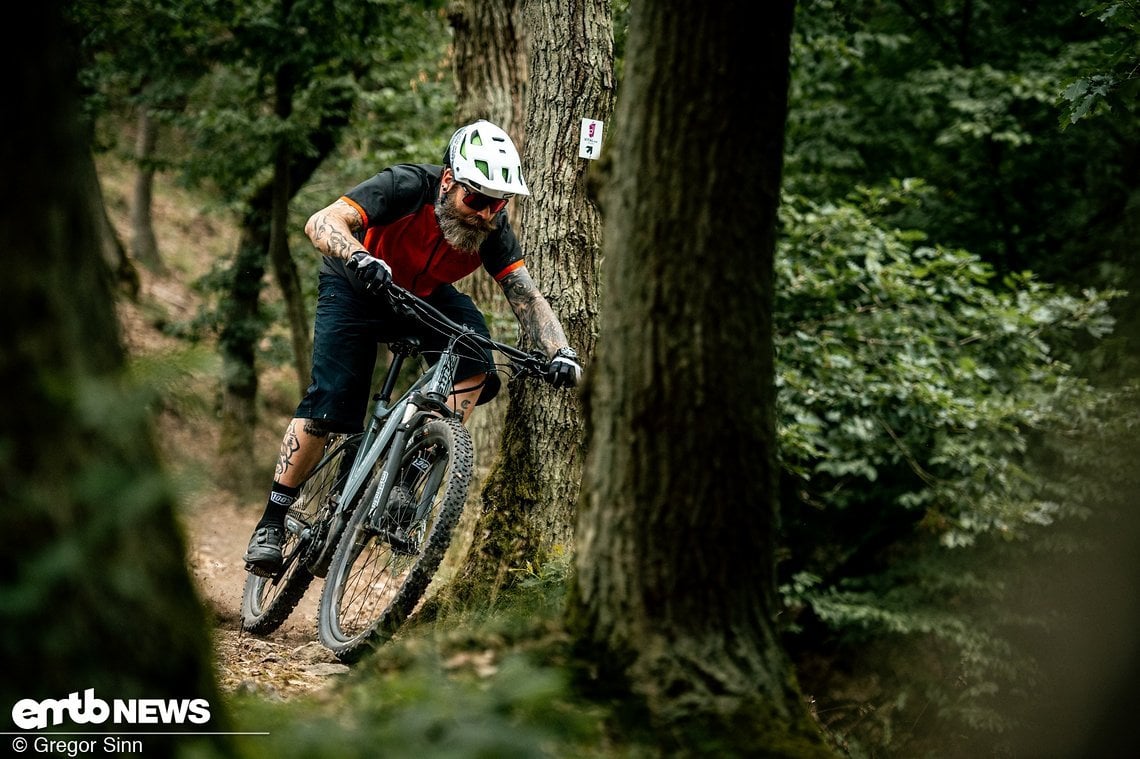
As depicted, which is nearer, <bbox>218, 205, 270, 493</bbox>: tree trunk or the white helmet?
the white helmet

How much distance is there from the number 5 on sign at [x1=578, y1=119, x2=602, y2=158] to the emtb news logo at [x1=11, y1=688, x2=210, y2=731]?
4.20 m

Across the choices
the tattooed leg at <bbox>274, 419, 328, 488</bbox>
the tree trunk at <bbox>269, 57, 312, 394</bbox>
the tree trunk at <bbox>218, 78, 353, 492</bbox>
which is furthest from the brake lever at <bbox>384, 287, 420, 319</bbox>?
the tree trunk at <bbox>218, 78, 353, 492</bbox>

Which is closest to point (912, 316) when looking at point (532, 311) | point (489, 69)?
point (489, 69)

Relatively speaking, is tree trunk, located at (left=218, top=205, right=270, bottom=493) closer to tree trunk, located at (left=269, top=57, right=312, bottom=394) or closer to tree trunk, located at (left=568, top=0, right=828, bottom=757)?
tree trunk, located at (left=269, top=57, right=312, bottom=394)

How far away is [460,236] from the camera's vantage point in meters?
4.87

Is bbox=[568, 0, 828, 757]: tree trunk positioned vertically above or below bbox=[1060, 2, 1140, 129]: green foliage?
below

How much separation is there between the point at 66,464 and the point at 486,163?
316cm

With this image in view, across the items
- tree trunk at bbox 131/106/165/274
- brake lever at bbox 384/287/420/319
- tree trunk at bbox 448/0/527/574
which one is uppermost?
tree trunk at bbox 131/106/165/274

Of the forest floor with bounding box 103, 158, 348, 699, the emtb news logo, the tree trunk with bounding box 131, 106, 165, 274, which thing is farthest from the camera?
the tree trunk with bounding box 131, 106, 165, 274

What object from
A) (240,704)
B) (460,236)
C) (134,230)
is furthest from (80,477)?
(134,230)

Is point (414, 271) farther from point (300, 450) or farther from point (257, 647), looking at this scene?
point (257, 647)

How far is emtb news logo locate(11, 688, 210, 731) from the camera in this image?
5.48 feet

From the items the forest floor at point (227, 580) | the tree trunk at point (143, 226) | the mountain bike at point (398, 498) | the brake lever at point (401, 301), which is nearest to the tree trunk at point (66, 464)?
the forest floor at point (227, 580)

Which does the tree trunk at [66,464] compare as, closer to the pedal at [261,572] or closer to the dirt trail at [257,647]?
the dirt trail at [257,647]
